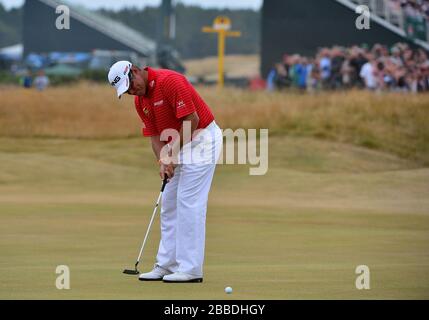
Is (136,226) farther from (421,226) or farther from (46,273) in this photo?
(46,273)

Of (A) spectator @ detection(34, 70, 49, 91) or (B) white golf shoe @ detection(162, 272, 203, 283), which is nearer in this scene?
(B) white golf shoe @ detection(162, 272, 203, 283)

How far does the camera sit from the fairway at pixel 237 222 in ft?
30.0

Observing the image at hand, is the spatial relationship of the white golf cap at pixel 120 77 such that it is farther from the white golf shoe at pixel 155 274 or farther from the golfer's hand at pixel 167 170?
the white golf shoe at pixel 155 274

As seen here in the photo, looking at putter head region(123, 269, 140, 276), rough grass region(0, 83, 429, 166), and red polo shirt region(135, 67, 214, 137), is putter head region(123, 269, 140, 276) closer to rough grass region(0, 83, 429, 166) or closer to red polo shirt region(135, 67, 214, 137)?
red polo shirt region(135, 67, 214, 137)

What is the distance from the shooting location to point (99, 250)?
469 inches

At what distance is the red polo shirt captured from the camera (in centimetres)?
923

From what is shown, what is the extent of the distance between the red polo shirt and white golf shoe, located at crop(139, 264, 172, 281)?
1156mm

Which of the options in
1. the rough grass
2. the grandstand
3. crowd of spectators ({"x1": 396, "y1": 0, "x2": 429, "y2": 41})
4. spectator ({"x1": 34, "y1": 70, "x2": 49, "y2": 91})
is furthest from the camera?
the grandstand

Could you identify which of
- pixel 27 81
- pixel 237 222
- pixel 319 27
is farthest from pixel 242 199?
pixel 319 27

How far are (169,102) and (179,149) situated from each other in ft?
1.33

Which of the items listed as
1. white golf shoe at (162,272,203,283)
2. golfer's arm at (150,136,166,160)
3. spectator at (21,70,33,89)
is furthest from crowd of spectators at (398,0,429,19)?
white golf shoe at (162,272,203,283)

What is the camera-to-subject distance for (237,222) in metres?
16.2

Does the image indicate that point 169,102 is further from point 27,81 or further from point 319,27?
point 319,27
